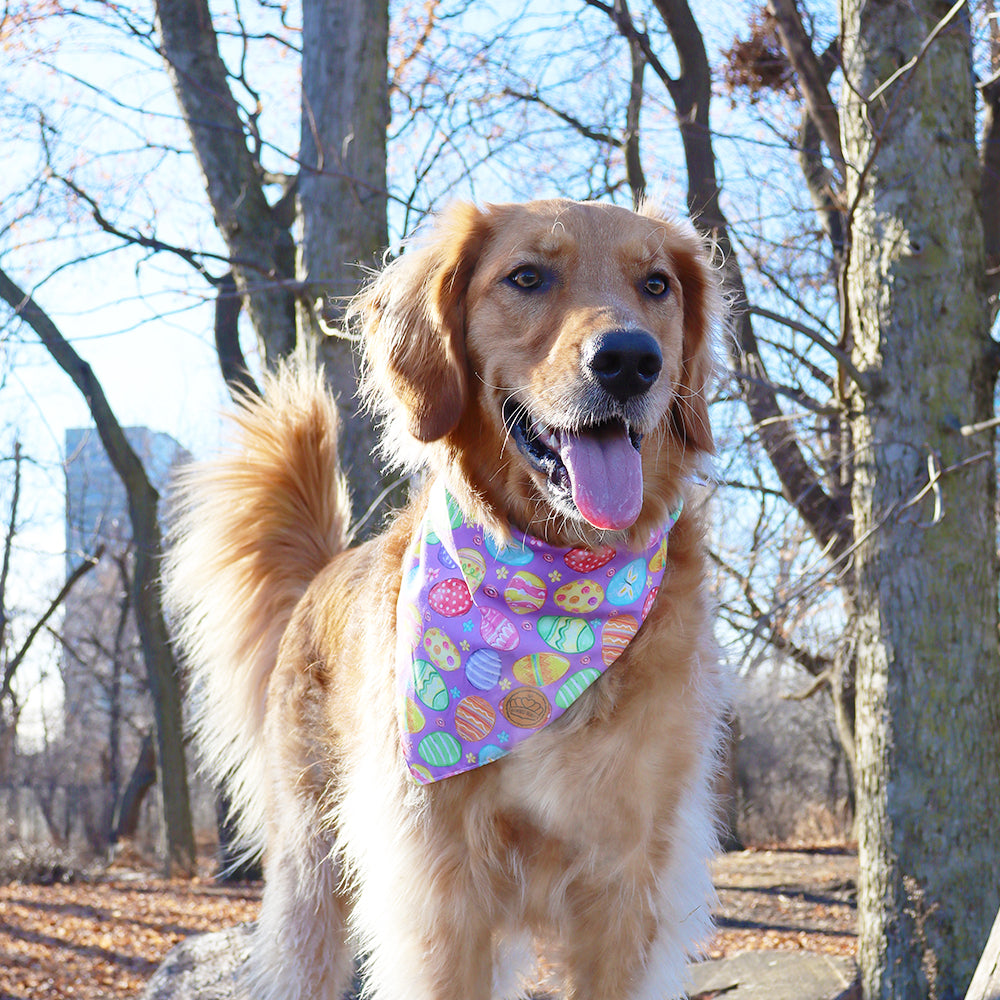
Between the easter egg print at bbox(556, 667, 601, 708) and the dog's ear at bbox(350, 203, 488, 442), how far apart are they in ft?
2.44

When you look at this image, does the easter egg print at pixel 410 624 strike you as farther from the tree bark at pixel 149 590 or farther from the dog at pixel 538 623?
the tree bark at pixel 149 590

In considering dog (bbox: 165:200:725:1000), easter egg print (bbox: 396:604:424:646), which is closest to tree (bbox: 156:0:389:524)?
dog (bbox: 165:200:725:1000)

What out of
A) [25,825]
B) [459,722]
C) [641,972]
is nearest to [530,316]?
[459,722]

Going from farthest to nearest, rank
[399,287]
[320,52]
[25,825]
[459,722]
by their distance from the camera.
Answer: [25,825], [320,52], [399,287], [459,722]

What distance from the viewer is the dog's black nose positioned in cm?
229

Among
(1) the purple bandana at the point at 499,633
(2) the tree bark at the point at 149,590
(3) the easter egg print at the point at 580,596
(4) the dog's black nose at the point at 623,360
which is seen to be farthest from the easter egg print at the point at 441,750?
(2) the tree bark at the point at 149,590

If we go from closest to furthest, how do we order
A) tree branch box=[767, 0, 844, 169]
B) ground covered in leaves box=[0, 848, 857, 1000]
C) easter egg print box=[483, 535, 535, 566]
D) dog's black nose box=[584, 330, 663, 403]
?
dog's black nose box=[584, 330, 663, 403] → easter egg print box=[483, 535, 535, 566] → tree branch box=[767, 0, 844, 169] → ground covered in leaves box=[0, 848, 857, 1000]

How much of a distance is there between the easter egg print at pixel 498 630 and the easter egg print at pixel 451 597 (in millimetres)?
59

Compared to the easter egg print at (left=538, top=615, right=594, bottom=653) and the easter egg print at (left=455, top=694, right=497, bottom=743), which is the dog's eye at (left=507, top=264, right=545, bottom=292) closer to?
the easter egg print at (left=538, top=615, right=594, bottom=653)

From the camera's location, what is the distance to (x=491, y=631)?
2717mm

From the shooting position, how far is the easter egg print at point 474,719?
2549 millimetres

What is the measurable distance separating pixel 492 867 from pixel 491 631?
2.04 ft

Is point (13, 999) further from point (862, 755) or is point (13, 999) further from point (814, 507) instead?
point (814, 507)

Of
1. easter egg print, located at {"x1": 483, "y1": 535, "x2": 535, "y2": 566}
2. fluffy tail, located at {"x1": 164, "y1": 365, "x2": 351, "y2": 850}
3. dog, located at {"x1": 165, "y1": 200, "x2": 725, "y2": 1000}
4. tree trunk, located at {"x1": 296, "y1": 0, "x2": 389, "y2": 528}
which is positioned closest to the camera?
dog, located at {"x1": 165, "y1": 200, "x2": 725, "y2": 1000}
